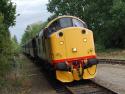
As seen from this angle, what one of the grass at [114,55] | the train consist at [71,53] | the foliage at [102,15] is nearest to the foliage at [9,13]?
the train consist at [71,53]

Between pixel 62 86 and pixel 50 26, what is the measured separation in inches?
117

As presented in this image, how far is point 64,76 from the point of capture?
19.0 m

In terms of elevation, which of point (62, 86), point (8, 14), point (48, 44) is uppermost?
point (8, 14)

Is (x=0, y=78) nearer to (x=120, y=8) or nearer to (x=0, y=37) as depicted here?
(x=0, y=37)

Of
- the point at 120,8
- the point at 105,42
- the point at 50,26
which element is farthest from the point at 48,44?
the point at 105,42

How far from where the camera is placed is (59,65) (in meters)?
18.6

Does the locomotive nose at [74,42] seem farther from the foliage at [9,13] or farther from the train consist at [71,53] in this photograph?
the foliage at [9,13]

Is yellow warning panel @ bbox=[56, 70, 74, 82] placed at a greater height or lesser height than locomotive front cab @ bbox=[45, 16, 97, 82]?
lesser

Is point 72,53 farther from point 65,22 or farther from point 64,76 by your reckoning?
point 65,22

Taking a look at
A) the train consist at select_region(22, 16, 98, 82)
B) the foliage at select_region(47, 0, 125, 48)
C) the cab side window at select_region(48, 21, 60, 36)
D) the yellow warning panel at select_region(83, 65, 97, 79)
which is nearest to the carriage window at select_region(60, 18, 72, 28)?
the cab side window at select_region(48, 21, 60, 36)

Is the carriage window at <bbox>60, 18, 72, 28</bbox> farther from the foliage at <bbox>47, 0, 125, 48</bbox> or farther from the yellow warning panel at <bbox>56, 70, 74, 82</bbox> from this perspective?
the foliage at <bbox>47, 0, 125, 48</bbox>

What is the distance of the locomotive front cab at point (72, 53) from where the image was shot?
18.8 meters

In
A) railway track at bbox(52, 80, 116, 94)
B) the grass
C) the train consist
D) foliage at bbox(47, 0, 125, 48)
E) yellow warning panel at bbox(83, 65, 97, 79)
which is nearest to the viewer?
railway track at bbox(52, 80, 116, 94)

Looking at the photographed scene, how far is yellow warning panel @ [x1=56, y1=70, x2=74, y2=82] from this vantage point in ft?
62.0
